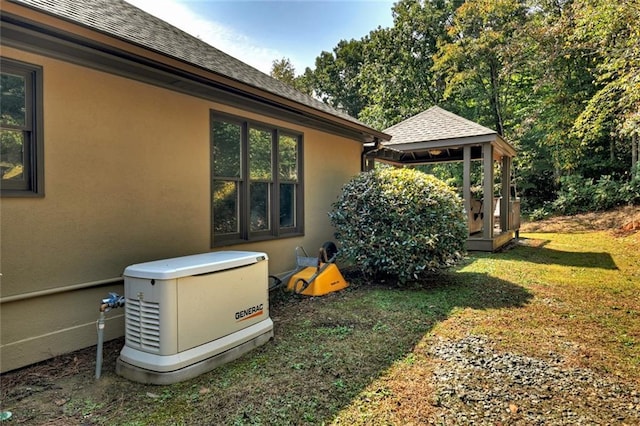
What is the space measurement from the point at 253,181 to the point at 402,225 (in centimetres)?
244

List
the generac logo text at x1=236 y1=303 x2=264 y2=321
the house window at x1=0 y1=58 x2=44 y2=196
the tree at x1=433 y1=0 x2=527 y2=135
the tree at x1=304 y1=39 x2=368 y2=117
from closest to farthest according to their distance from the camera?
1. the house window at x1=0 y1=58 x2=44 y2=196
2. the generac logo text at x1=236 y1=303 x2=264 y2=321
3. the tree at x1=433 y1=0 x2=527 y2=135
4. the tree at x1=304 y1=39 x2=368 y2=117

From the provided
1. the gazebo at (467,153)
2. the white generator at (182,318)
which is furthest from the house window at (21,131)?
the gazebo at (467,153)

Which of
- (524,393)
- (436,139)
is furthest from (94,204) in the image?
(436,139)

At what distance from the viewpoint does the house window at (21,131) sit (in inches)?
118

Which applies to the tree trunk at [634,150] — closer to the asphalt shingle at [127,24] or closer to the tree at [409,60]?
the tree at [409,60]

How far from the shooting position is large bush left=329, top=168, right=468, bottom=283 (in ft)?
18.1

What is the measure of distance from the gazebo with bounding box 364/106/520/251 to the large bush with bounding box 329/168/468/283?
2.98m

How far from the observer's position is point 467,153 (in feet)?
29.7

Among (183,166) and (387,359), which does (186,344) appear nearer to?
(387,359)

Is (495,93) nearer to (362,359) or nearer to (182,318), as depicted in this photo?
(362,359)

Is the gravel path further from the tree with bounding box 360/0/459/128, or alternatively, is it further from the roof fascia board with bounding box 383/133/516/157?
the tree with bounding box 360/0/459/128

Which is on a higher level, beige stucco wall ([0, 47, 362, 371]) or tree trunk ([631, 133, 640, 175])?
tree trunk ([631, 133, 640, 175])

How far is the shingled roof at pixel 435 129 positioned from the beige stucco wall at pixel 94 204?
6389 mm

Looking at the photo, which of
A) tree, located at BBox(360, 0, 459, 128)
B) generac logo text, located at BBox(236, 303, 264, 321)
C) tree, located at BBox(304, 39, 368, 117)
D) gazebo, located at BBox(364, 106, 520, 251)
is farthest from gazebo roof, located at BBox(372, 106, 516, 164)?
tree, located at BBox(304, 39, 368, 117)
